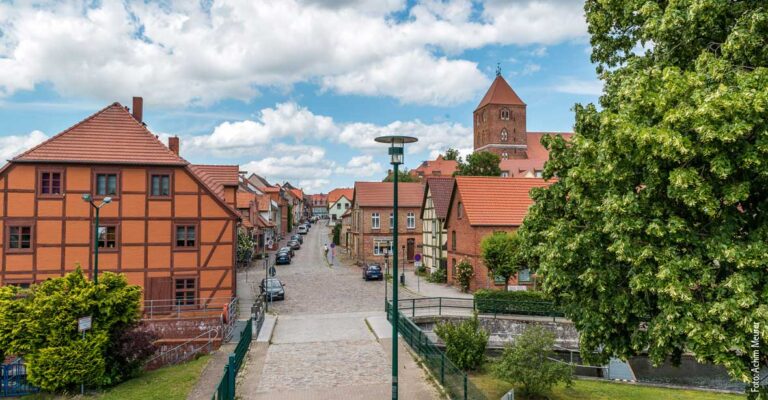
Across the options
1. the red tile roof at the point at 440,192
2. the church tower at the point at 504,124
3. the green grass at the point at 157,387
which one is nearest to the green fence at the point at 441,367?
the green grass at the point at 157,387

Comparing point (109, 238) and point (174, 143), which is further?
point (174, 143)

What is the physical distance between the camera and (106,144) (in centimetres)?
2472

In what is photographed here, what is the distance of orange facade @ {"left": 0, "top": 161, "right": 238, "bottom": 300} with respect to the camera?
2356 centimetres

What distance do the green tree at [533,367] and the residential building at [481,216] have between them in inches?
583

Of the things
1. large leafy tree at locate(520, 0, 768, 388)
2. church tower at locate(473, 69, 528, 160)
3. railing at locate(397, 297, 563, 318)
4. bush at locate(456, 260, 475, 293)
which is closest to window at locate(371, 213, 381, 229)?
bush at locate(456, 260, 475, 293)

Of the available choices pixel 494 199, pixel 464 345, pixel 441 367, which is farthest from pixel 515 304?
pixel 441 367

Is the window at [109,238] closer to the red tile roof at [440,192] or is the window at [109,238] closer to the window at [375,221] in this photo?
the red tile roof at [440,192]

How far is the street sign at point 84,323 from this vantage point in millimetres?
15148

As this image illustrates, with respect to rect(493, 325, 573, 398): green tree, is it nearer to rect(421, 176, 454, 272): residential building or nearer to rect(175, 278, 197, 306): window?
rect(175, 278, 197, 306): window

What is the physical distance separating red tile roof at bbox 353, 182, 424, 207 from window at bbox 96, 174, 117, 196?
26.7 meters

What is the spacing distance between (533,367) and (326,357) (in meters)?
6.84

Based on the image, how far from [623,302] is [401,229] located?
1563 inches

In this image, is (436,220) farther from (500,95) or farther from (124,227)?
(500,95)

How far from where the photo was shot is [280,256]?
1932 inches
